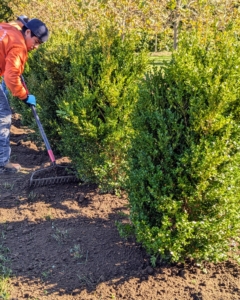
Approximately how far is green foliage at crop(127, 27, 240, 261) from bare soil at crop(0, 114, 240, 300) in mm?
263

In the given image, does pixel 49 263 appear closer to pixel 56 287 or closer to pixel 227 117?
pixel 56 287

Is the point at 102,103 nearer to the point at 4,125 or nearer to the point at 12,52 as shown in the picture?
the point at 12,52

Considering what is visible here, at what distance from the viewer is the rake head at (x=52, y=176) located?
5078 millimetres

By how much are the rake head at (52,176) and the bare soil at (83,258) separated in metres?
0.10

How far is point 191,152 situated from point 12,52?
313 centimetres

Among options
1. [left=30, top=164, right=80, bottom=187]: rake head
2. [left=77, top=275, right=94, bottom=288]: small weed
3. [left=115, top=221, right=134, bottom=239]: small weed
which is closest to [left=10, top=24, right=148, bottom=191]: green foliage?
[left=30, top=164, right=80, bottom=187]: rake head

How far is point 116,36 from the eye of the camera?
177 inches

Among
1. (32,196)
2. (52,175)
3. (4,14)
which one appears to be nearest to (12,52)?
(52,175)

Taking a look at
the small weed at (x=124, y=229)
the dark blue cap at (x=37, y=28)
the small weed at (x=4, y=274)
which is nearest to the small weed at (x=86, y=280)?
the small weed at (x=124, y=229)

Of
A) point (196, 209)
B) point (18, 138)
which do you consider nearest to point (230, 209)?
point (196, 209)

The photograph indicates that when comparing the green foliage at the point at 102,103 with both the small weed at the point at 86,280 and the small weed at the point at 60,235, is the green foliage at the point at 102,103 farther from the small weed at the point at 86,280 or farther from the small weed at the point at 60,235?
the small weed at the point at 86,280

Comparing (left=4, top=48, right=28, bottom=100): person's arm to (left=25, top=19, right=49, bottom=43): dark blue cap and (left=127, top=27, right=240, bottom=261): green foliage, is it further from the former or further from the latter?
(left=127, top=27, right=240, bottom=261): green foliage

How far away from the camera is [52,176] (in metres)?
5.32

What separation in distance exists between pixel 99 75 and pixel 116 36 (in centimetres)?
53
